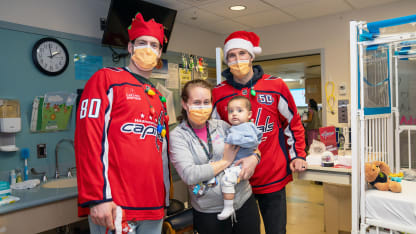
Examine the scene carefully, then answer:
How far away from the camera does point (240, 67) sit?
5.92 feet

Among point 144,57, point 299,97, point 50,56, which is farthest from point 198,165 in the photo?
point 299,97

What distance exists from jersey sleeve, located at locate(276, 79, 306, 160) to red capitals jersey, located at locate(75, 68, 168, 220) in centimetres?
84

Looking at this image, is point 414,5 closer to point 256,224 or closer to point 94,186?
point 256,224

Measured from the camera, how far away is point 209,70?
4.52m

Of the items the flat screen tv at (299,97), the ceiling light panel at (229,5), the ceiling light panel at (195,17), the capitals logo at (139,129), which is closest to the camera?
the capitals logo at (139,129)

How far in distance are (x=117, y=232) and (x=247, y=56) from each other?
1199 millimetres

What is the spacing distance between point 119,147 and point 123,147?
0.06 feet

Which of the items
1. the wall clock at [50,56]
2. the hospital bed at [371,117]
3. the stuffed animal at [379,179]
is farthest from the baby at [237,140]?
the wall clock at [50,56]

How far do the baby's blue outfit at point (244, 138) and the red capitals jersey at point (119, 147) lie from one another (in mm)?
365

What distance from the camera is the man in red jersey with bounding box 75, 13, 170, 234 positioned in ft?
4.01

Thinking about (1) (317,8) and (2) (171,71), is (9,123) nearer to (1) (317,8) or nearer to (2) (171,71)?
(2) (171,71)

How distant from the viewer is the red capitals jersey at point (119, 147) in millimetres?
1226

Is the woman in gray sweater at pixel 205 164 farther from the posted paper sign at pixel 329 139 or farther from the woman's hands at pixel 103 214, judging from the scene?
the posted paper sign at pixel 329 139

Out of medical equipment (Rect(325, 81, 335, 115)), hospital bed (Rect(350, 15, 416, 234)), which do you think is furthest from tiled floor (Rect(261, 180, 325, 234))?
hospital bed (Rect(350, 15, 416, 234))
